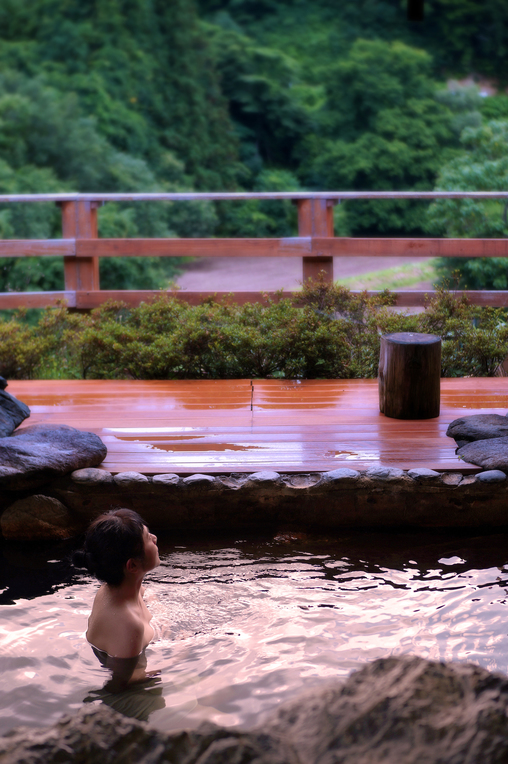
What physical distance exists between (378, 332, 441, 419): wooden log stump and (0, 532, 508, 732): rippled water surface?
1088mm

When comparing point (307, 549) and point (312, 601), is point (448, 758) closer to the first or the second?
point (312, 601)

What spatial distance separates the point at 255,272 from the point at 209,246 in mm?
20344

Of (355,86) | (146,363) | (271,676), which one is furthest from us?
(355,86)

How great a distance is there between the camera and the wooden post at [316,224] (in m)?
6.40

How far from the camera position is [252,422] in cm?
445

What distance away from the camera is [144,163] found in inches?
937

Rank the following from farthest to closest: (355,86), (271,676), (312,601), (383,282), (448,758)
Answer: (355,86), (383,282), (312,601), (271,676), (448,758)

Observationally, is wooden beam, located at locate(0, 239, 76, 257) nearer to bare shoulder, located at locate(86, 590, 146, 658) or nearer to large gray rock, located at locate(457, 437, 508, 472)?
large gray rock, located at locate(457, 437, 508, 472)

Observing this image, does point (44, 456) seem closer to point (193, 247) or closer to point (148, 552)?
point (148, 552)

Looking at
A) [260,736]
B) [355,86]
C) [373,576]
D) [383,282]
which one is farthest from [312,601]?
[355,86]

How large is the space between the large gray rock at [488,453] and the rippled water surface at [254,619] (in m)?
0.35

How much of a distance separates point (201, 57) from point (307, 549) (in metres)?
26.3

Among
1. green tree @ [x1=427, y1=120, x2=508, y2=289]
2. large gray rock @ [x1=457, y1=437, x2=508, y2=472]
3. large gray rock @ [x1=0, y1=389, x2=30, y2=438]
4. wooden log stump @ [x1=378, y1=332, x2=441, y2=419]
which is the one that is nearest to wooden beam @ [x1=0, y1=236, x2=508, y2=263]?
wooden log stump @ [x1=378, y1=332, x2=441, y2=419]

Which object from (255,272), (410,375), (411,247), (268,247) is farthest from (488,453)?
(255,272)
